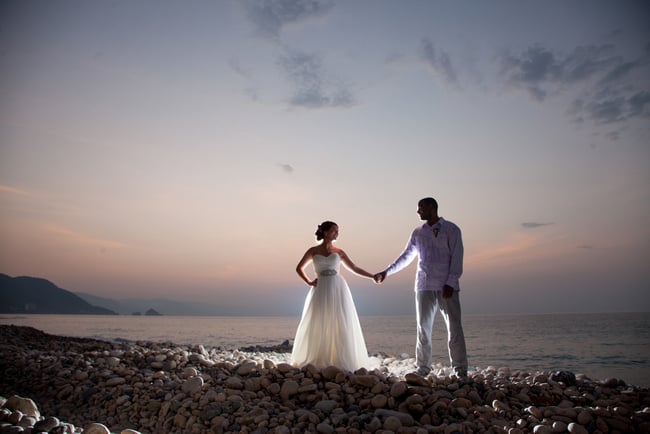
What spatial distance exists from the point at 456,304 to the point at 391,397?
7.34 ft

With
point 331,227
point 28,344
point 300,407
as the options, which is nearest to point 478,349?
point 331,227

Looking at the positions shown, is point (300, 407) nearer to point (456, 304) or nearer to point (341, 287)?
point (341, 287)

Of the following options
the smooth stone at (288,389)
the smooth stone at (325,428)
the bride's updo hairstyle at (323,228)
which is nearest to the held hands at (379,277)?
the bride's updo hairstyle at (323,228)

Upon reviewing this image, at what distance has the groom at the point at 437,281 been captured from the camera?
7363 mm

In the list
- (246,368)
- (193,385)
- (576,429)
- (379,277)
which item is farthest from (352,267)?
(576,429)

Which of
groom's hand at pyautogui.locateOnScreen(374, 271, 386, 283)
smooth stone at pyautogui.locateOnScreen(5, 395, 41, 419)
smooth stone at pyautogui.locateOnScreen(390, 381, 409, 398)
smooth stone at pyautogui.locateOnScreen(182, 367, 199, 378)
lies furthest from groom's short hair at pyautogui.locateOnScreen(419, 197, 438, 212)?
smooth stone at pyautogui.locateOnScreen(5, 395, 41, 419)

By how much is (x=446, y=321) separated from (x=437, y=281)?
0.67 metres

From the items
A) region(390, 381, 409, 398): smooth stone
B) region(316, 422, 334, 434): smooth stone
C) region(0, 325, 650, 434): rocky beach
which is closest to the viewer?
region(316, 422, 334, 434): smooth stone

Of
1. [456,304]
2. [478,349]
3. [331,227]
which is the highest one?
[331,227]

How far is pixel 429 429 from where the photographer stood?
16.5 feet

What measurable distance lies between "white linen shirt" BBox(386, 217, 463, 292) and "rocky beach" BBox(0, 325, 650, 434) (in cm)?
158

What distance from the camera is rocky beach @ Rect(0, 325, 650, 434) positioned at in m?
5.14

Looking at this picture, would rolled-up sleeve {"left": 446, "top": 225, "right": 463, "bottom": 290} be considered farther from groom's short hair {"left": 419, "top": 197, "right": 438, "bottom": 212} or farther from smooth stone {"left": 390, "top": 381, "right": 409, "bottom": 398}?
smooth stone {"left": 390, "top": 381, "right": 409, "bottom": 398}

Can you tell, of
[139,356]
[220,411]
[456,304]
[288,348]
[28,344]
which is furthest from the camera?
[288,348]
